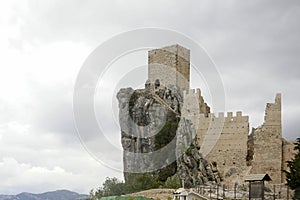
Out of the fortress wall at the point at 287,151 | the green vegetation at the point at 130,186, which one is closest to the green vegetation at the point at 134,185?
the green vegetation at the point at 130,186

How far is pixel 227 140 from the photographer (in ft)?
153

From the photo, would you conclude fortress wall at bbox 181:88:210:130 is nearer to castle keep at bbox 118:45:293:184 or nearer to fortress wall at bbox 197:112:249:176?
castle keep at bbox 118:45:293:184

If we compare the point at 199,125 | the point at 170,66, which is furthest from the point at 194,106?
the point at 170,66

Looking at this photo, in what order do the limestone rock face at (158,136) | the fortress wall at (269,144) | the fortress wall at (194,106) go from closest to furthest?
1. the fortress wall at (269,144)
2. the limestone rock face at (158,136)
3. the fortress wall at (194,106)

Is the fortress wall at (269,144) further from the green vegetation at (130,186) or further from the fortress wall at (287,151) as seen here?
the green vegetation at (130,186)

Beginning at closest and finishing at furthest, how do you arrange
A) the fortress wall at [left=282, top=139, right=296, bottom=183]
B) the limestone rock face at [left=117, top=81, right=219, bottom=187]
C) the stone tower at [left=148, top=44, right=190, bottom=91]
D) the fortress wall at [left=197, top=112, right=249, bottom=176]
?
A: 1. the fortress wall at [left=282, top=139, right=296, bottom=183]
2. the fortress wall at [left=197, top=112, right=249, bottom=176]
3. the limestone rock face at [left=117, top=81, right=219, bottom=187]
4. the stone tower at [left=148, top=44, right=190, bottom=91]

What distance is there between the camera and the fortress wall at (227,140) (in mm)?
46188

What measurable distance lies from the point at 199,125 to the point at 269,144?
619 cm

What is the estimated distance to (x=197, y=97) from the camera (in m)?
49.5

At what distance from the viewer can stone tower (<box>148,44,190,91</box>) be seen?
54.9 metres

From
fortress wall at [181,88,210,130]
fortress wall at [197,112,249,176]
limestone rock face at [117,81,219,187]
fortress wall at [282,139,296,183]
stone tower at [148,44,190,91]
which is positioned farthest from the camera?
stone tower at [148,44,190,91]

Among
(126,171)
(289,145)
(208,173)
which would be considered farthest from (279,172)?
(126,171)

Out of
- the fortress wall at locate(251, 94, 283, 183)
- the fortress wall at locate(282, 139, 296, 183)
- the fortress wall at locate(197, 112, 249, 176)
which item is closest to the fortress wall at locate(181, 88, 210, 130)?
the fortress wall at locate(197, 112, 249, 176)

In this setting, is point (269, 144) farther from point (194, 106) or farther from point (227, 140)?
point (194, 106)
